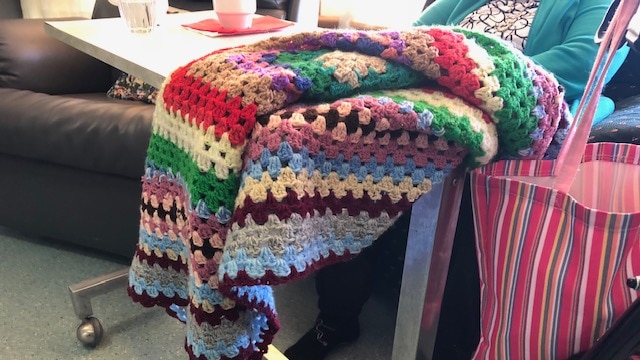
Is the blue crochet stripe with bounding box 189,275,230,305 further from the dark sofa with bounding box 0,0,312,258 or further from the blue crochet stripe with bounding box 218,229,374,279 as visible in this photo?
the dark sofa with bounding box 0,0,312,258

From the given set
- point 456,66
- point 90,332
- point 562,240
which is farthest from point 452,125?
point 90,332

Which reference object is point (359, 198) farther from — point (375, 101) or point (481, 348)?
point (481, 348)

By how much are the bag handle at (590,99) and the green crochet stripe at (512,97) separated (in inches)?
1.5

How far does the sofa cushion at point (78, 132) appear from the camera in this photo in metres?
1.20

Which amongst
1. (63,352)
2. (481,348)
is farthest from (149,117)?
(481,348)

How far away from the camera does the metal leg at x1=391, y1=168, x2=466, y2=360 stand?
607mm

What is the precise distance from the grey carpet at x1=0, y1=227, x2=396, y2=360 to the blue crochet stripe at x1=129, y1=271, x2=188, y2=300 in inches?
19.1

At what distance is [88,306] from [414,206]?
2.74 feet

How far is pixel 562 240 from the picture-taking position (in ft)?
1.84

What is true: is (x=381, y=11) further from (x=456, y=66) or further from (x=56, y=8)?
(x=456, y=66)

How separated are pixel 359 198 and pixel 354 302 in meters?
0.59

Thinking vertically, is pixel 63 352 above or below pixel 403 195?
below

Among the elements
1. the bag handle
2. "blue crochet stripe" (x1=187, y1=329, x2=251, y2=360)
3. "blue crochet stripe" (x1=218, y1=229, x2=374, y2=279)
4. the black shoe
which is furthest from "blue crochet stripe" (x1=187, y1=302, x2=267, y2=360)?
the black shoe

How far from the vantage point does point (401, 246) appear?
105cm
